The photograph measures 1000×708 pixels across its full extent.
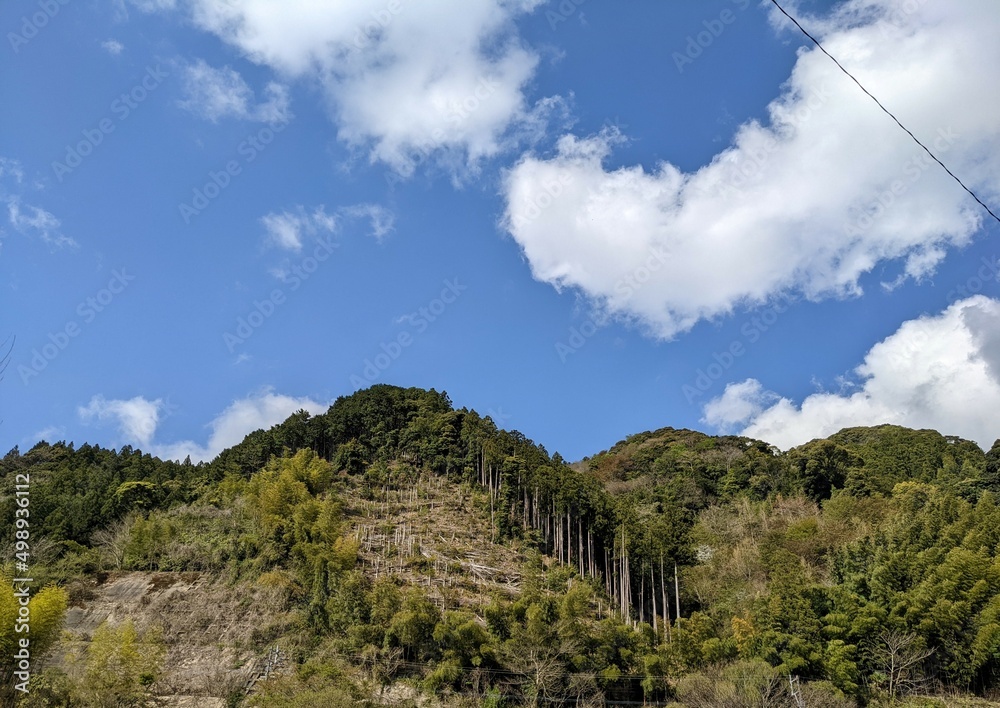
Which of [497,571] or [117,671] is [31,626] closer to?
[117,671]

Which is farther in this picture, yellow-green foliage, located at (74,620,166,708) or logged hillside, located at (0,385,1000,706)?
logged hillside, located at (0,385,1000,706)

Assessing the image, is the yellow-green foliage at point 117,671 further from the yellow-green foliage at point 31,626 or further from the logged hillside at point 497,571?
the yellow-green foliage at point 31,626

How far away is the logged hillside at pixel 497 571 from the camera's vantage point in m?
27.0

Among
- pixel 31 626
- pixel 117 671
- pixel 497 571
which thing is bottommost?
pixel 117 671

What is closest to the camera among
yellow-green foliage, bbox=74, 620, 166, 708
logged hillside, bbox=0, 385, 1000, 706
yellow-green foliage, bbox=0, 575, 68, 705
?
yellow-green foliage, bbox=0, 575, 68, 705

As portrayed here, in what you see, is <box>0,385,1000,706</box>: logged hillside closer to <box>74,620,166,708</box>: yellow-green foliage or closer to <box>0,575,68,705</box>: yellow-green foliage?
<box>74,620,166,708</box>: yellow-green foliage

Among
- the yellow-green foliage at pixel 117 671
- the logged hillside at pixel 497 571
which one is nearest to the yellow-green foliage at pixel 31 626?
the logged hillside at pixel 497 571

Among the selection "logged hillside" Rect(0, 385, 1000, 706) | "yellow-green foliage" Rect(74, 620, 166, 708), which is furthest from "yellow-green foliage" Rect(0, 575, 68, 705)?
"yellow-green foliage" Rect(74, 620, 166, 708)

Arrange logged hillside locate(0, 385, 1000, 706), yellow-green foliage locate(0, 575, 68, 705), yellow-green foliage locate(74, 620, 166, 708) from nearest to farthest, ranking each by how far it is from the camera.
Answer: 1. yellow-green foliage locate(0, 575, 68, 705)
2. yellow-green foliage locate(74, 620, 166, 708)
3. logged hillside locate(0, 385, 1000, 706)

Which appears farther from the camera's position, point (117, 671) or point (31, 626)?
point (117, 671)

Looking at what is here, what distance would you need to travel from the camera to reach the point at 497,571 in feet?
122

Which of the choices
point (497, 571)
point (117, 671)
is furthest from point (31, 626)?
point (497, 571)

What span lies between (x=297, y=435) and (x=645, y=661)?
35453 mm

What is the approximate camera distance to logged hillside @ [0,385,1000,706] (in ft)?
88.5
